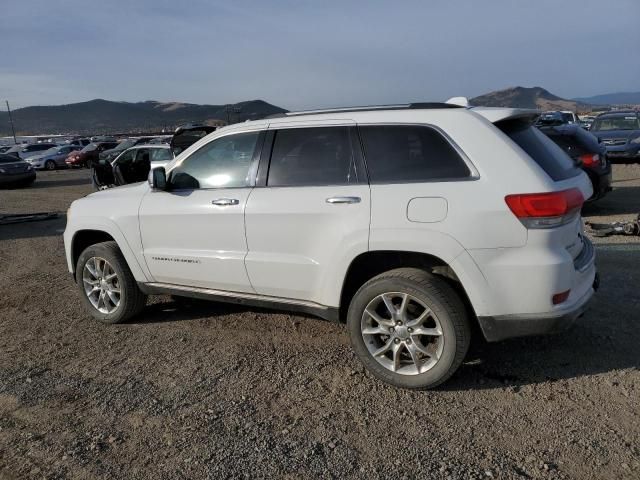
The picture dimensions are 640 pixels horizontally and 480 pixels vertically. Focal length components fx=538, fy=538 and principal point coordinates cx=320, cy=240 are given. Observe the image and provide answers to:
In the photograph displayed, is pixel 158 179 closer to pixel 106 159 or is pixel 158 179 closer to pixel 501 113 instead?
pixel 501 113

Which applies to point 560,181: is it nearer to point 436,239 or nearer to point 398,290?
point 436,239

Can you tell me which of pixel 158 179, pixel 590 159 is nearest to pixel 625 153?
pixel 590 159

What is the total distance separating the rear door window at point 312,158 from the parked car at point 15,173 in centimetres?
2059

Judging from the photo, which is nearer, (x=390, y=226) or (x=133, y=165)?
(x=390, y=226)

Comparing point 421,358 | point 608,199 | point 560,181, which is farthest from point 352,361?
point 608,199

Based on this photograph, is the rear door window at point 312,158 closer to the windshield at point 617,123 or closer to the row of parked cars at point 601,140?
the row of parked cars at point 601,140

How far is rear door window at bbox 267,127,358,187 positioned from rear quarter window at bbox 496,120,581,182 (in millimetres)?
1039

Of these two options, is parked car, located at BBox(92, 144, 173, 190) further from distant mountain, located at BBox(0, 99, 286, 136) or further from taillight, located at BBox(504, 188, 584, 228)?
distant mountain, located at BBox(0, 99, 286, 136)

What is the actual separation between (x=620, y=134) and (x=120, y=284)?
1599cm

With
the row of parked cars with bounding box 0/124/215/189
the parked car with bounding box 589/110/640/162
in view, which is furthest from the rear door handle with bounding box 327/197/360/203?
the parked car with bounding box 589/110/640/162

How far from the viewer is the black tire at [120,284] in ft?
16.0

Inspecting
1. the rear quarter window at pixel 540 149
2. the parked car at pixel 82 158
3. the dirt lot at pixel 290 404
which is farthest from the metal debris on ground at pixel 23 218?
the parked car at pixel 82 158

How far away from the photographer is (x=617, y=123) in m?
17.0

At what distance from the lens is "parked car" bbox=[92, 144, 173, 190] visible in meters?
13.7
